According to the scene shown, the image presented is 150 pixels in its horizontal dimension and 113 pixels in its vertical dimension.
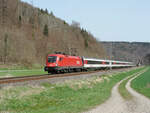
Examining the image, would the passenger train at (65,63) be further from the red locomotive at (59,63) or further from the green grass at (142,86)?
the green grass at (142,86)

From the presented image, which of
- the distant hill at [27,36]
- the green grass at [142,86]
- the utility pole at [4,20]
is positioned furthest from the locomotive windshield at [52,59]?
the utility pole at [4,20]

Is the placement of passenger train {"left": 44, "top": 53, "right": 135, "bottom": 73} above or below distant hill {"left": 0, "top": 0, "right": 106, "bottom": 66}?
below

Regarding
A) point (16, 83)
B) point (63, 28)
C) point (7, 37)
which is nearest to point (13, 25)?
point (7, 37)

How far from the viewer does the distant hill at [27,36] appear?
63.3 meters

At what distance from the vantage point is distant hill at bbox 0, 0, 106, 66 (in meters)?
63.3

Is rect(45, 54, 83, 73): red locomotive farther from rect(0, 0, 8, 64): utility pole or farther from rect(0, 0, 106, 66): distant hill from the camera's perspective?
rect(0, 0, 106, 66): distant hill

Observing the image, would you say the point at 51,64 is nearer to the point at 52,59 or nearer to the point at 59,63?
the point at 52,59

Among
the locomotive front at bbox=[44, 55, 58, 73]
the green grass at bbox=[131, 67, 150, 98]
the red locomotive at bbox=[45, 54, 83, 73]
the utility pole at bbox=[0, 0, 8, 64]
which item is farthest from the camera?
the utility pole at bbox=[0, 0, 8, 64]

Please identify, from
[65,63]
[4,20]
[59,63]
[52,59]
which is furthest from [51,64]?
[4,20]

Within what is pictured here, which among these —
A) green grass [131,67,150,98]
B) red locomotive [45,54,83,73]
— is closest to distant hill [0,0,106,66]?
red locomotive [45,54,83,73]

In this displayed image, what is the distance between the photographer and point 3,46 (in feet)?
197

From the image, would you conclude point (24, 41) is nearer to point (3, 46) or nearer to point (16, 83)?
point (3, 46)

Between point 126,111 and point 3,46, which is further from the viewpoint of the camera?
point 3,46

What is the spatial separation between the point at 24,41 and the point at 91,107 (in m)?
57.9
